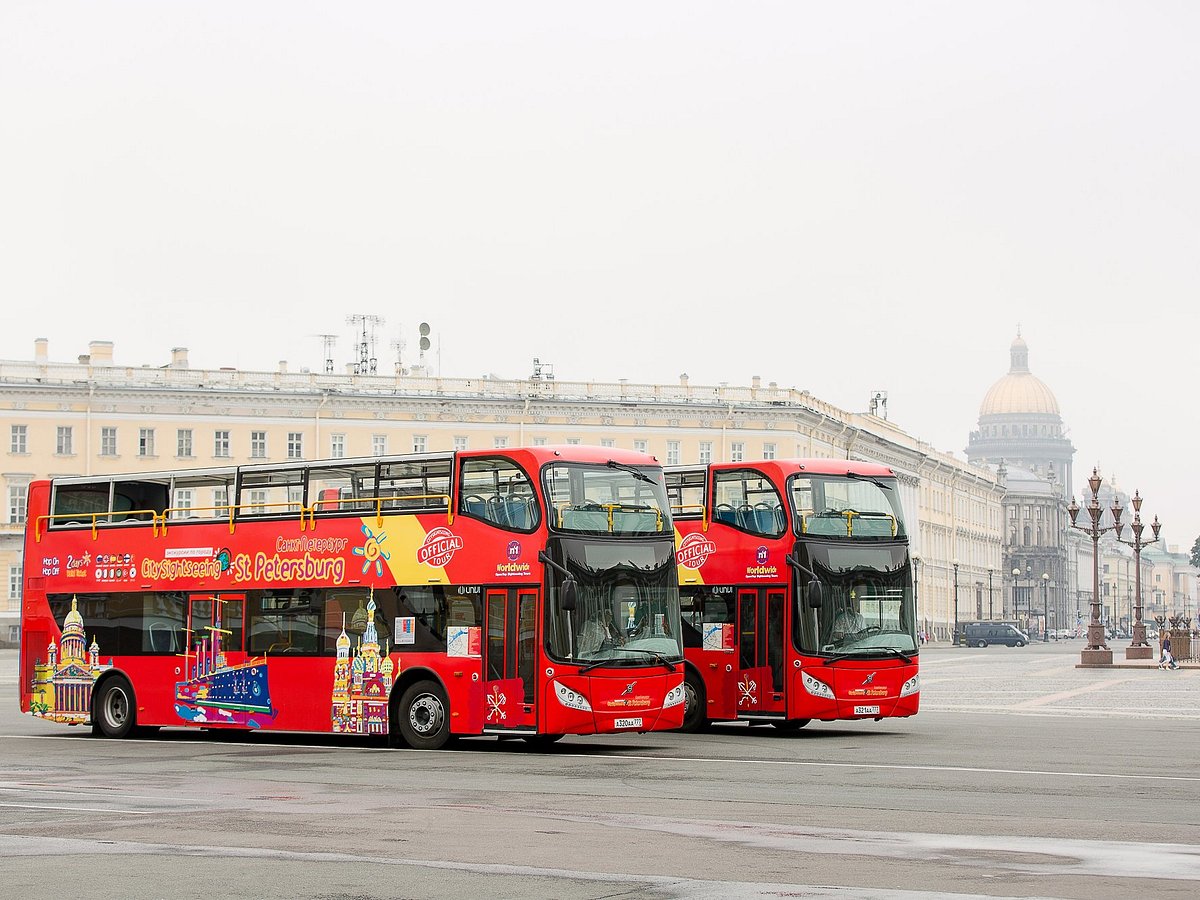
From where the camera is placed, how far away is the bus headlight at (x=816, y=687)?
A: 24.8 meters

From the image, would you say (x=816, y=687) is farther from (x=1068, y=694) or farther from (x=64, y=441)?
(x=64, y=441)

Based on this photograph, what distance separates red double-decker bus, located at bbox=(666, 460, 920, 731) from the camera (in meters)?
25.0

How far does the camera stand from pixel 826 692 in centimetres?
2481

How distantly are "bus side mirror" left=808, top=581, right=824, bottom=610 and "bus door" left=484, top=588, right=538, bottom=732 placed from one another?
477 centimetres

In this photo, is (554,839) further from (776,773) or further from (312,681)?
(312,681)

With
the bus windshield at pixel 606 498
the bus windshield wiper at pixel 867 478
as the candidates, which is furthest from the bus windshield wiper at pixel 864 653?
the bus windshield at pixel 606 498

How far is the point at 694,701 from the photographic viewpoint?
26281 mm

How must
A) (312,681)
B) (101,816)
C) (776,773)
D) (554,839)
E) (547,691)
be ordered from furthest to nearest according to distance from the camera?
(312,681)
(547,691)
(776,773)
(101,816)
(554,839)

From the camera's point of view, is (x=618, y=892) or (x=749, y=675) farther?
(x=749, y=675)

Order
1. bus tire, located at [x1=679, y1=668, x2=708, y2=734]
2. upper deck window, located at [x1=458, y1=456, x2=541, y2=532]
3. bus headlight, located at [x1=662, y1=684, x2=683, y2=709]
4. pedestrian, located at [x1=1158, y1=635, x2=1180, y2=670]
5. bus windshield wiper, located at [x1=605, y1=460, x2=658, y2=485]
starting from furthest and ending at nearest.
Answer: pedestrian, located at [x1=1158, y1=635, x2=1180, y2=670] → bus tire, located at [x1=679, y1=668, x2=708, y2=734] → bus windshield wiper, located at [x1=605, y1=460, x2=658, y2=485] → bus headlight, located at [x1=662, y1=684, x2=683, y2=709] → upper deck window, located at [x1=458, y1=456, x2=541, y2=532]

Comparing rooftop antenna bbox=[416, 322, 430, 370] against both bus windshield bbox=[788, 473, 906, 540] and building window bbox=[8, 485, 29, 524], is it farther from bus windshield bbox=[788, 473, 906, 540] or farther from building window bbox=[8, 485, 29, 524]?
bus windshield bbox=[788, 473, 906, 540]

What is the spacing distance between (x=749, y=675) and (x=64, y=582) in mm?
9497

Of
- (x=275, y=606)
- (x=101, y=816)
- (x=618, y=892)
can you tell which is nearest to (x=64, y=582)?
(x=275, y=606)

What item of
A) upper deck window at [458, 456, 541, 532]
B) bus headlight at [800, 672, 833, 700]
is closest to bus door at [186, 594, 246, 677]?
upper deck window at [458, 456, 541, 532]
